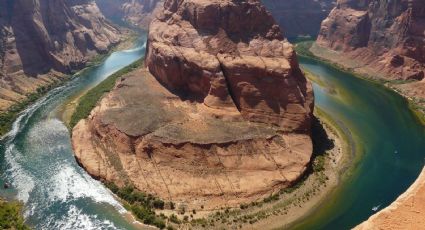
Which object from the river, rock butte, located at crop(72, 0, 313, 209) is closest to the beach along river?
the river

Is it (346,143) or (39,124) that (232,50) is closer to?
(346,143)

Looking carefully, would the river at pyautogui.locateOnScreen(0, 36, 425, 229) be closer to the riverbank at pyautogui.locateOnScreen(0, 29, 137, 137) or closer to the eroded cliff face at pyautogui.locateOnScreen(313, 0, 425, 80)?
the riverbank at pyautogui.locateOnScreen(0, 29, 137, 137)

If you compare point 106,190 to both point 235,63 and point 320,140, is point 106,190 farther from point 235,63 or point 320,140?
point 320,140

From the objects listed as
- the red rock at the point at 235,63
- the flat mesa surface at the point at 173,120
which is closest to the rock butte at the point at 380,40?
the red rock at the point at 235,63

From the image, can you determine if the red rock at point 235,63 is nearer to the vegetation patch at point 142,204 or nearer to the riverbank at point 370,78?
the vegetation patch at point 142,204

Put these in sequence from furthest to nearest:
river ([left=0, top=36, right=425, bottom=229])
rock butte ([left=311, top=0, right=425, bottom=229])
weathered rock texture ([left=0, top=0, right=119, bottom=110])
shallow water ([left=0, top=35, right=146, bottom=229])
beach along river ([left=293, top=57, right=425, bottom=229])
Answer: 1. rock butte ([left=311, top=0, right=425, bottom=229])
2. weathered rock texture ([left=0, top=0, right=119, bottom=110])
3. beach along river ([left=293, top=57, right=425, bottom=229])
4. river ([left=0, top=36, right=425, bottom=229])
5. shallow water ([left=0, top=35, right=146, bottom=229])

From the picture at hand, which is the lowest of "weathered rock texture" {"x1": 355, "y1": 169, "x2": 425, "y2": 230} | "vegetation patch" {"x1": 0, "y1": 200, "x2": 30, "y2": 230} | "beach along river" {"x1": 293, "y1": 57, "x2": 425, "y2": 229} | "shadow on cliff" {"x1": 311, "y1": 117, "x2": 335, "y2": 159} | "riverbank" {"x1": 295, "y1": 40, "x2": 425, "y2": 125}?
"riverbank" {"x1": 295, "y1": 40, "x2": 425, "y2": 125}

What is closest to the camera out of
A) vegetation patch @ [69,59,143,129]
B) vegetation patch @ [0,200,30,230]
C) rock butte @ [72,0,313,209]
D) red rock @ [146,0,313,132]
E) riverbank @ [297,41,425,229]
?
riverbank @ [297,41,425,229]

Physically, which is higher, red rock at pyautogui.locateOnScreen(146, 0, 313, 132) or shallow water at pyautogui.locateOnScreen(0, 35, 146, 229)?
red rock at pyautogui.locateOnScreen(146, 0, 313, 132)
